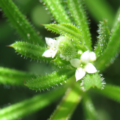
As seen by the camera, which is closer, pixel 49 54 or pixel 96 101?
pixel 49 54

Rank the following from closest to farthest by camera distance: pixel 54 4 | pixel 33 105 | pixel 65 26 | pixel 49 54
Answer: pixel 65 26 < pixel 49 54 < pixel 54 4 < pixel 33 105

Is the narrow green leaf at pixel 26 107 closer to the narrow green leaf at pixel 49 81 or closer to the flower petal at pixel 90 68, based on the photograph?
the narrow green leaf at pixel 49 81

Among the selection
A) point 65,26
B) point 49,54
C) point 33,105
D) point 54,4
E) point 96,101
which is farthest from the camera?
point 96,101

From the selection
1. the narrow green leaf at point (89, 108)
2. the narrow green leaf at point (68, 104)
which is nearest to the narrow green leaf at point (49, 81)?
the narrow green leaf at point (68, 104)

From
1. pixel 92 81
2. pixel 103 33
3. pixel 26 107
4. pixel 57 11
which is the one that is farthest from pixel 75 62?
pixel 26 107

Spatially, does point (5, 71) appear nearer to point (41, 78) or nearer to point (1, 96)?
point (41, 78)

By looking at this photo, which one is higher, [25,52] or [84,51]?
[25,52]

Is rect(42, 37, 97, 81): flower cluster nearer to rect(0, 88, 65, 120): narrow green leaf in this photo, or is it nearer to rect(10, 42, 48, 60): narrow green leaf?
rect(10, 42, 48, 60): narrow green leaf

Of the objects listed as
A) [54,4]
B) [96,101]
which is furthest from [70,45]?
[96,101]

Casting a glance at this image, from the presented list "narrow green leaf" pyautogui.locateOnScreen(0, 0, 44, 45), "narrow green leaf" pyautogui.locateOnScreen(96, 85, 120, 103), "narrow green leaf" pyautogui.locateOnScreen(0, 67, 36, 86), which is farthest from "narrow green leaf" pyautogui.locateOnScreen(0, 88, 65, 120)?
"narrow green leaf" pyautogui.locateOnScreen(0, 0, 44, 45)
